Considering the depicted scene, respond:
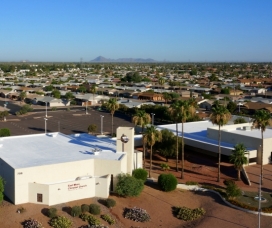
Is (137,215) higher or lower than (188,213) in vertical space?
higher

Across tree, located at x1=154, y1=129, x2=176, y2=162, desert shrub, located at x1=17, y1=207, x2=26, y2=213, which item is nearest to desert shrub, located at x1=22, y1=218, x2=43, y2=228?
desert shrub, located at x1=17, y1=207, x2=26, y2=213

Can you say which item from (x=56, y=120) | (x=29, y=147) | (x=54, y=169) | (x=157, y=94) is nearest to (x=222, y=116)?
(x=54, y=169)

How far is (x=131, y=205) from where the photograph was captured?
3259 centimetres

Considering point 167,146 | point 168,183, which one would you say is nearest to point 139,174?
point 168,183

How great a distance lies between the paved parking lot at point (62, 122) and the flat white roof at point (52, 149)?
768 inches

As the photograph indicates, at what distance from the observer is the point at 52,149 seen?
39.4 meters

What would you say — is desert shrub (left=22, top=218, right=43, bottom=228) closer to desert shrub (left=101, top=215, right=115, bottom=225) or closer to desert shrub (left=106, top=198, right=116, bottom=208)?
desert shrub (left=101, top=215, right=115, bottom=225)

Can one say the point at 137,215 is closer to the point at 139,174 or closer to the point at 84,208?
the point at 84,208

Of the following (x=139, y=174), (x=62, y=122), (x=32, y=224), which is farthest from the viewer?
(x=62, y=122)

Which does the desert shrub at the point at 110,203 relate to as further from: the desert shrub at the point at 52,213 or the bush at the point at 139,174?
the bush at the point at 139,174

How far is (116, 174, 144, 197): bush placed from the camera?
33312 mm

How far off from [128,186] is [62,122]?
43398mm

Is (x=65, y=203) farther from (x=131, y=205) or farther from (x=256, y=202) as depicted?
(x=256, y=202)

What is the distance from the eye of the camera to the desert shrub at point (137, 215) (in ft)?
98.7
